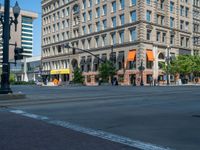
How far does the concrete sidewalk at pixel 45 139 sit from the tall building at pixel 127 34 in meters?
48.7

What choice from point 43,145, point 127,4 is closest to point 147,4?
point 127,4

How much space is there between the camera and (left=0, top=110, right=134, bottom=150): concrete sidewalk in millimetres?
5529

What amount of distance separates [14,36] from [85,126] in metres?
128

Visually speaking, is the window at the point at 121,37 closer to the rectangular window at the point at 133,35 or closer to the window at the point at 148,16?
the rectangular window at the point at 133,35

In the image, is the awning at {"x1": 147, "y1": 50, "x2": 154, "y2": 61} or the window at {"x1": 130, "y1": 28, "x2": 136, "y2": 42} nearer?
the awning at {"x1": 147, "y1": 50, "x2": 154, "y2": 61}

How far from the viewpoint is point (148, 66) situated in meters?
59.1

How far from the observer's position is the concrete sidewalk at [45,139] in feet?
18.1

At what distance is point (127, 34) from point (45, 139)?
5564 cm

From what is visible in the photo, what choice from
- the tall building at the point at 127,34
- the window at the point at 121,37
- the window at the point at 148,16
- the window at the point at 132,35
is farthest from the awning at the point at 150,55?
the window at the point at 121,37

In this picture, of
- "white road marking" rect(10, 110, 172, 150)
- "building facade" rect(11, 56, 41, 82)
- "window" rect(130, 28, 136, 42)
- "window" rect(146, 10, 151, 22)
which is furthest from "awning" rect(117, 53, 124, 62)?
"white road marking" rect(10, 110, 172, 150)

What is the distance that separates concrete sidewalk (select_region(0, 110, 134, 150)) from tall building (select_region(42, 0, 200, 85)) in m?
48.7

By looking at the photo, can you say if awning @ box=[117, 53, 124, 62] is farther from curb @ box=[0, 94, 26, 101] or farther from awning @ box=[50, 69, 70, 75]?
curb @ box=[0, 94, 26, 101]

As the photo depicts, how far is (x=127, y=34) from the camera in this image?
199ft

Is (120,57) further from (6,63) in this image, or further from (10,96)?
(10,96)
